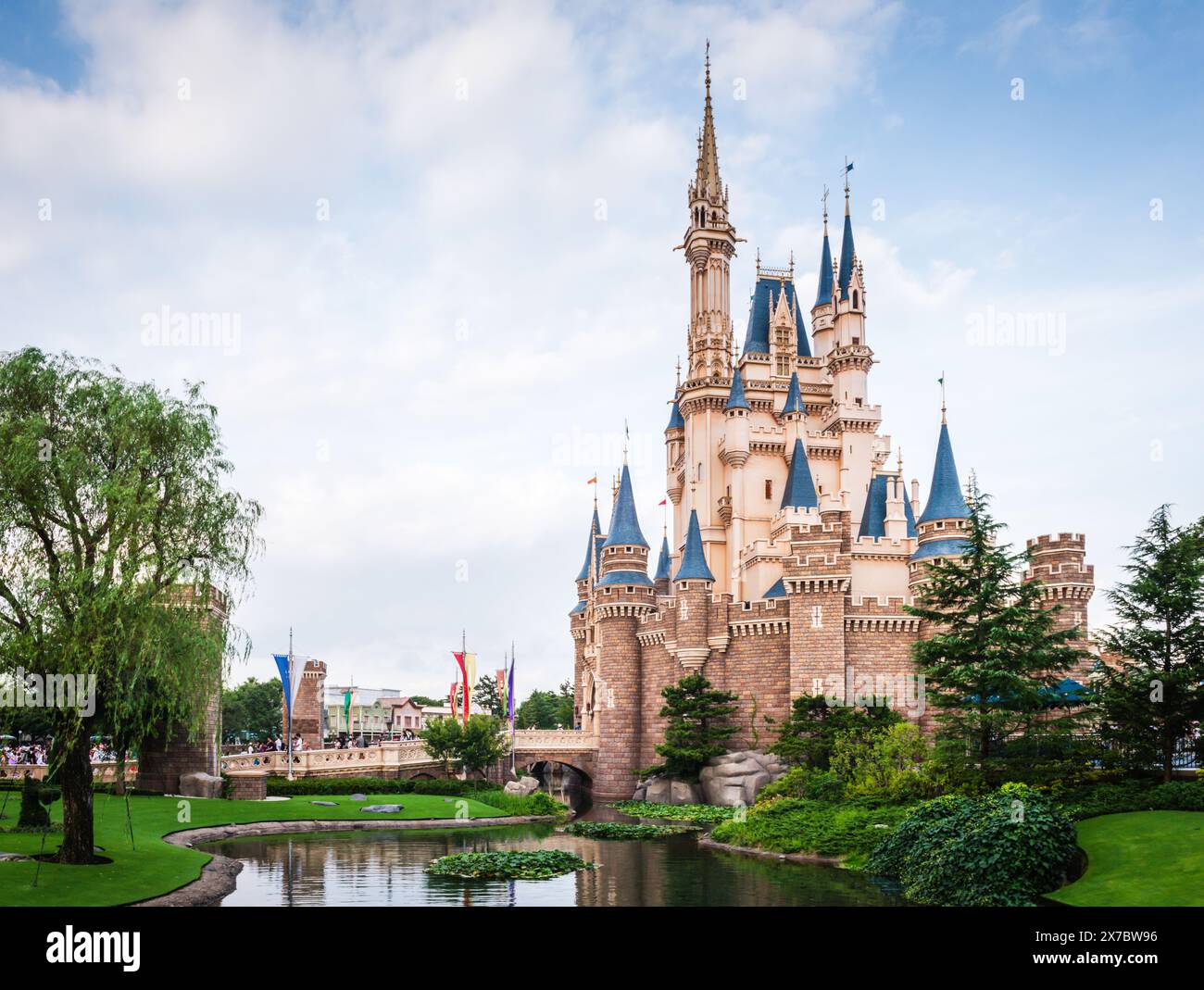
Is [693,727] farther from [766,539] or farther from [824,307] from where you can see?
[824,307]

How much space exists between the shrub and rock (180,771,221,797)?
12600mm

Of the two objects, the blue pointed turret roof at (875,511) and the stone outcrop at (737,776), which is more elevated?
the blue pointed turret roof at (875,511)

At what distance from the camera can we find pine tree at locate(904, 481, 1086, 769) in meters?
27.2

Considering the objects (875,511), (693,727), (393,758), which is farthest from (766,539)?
(393,758)

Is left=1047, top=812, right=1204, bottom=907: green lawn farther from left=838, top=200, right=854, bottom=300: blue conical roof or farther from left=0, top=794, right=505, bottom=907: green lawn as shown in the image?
left=838, top=200, right=854, bottom=300: blue conical roof

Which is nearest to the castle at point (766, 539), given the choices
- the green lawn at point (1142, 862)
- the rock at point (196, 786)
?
the green lawn at point (1142, 862)

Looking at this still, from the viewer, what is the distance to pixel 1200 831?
64.7 feet

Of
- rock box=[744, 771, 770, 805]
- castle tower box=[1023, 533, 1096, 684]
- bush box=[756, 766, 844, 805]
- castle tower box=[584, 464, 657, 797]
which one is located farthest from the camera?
castle tower box=[584, 464, 657, 797]

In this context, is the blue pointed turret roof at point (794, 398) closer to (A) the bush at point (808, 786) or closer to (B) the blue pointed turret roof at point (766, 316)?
(B) the blue pointed turret roof at point (766, 316)

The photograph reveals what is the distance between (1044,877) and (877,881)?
476cm

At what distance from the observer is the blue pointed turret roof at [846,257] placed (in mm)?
61594

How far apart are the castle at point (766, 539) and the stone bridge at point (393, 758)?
155 centimetres

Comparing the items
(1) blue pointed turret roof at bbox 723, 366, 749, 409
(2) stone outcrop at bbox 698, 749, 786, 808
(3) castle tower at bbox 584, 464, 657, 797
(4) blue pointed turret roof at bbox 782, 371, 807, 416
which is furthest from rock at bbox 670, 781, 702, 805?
(4) blue pointed turret roof at bbox 782, 371, 807, 416

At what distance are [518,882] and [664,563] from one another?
1663 inches
